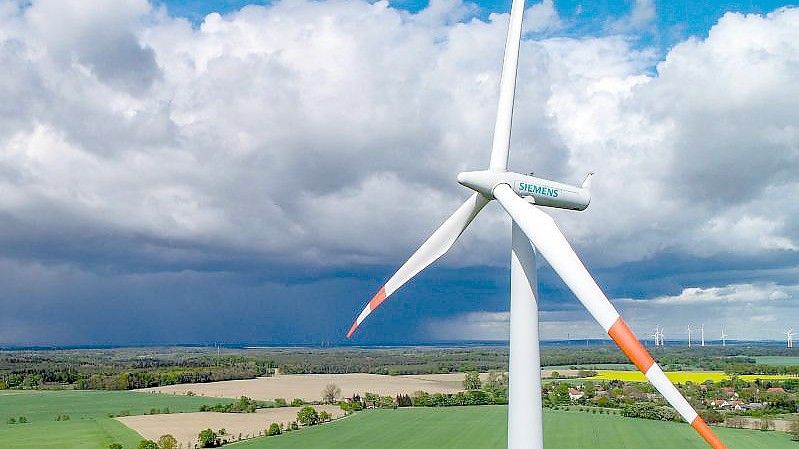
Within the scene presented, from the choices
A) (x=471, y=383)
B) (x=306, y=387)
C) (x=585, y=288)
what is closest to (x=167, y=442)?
(x=585, y=288)

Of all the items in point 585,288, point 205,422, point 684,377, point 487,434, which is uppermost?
point 585,288

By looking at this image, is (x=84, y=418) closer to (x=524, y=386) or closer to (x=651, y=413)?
(x=651, y=413)

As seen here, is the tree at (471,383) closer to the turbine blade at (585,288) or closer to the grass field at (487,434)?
the grass field at (487,434)

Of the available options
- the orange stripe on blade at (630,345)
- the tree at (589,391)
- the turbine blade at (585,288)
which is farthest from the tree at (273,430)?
the orange stripe on blade at (630,345)

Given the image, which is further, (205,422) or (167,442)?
(205,422)

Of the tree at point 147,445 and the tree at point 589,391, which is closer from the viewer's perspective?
the tree at point 147,445

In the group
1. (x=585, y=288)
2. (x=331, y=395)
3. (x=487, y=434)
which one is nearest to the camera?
(x=585, y=288)

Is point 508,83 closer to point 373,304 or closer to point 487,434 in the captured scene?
point 373,304
